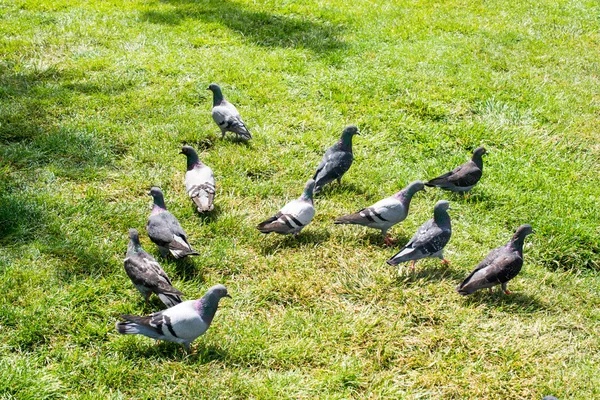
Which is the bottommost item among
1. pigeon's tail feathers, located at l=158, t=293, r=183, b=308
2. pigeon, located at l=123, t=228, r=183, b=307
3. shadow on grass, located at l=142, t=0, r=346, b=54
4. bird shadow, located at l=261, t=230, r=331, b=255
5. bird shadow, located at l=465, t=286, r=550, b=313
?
bird shadow, located at l=465, t=286, r=550, b=313

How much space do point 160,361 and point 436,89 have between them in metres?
5.50

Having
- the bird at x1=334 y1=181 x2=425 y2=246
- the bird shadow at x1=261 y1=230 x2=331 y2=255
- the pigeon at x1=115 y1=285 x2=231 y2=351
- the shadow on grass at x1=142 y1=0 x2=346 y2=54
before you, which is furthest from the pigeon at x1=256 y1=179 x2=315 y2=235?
the shadow on grass at x1=142 y1=0 x2=346 y2=54

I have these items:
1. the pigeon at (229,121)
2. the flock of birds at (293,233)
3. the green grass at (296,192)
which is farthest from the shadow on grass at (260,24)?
the flock of birds at (293,233)

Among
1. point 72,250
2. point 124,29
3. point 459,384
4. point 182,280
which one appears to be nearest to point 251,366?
point 182,280

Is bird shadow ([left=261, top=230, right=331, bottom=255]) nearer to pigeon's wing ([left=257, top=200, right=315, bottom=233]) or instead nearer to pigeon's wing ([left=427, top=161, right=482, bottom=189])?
pigeon's wing ([left=257, top=200, right=315, bottom=233])

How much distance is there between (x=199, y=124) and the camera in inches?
254

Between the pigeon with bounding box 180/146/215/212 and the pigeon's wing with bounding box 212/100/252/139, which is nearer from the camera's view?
the pigeon with bounding box 180/146/215/212

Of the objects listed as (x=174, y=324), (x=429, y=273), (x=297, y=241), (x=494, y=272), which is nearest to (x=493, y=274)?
(x=494, y=272)

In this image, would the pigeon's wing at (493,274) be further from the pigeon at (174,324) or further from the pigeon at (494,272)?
the pigeon at (174,324)

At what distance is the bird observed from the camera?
469 centimetres

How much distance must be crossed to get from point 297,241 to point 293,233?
3.2 inches

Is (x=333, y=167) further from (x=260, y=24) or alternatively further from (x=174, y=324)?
(x=260, y=24)

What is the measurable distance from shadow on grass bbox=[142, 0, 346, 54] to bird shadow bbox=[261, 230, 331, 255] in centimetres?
437

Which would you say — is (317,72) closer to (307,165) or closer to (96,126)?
(307,165)
